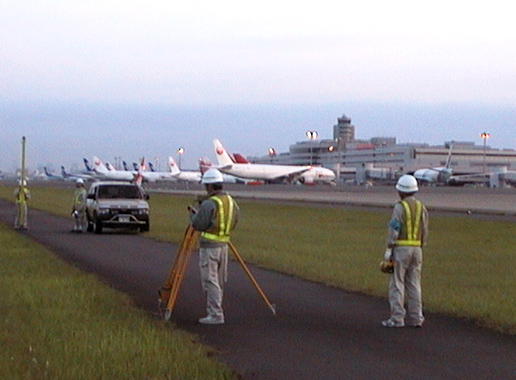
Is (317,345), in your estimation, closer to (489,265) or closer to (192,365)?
(192,365)

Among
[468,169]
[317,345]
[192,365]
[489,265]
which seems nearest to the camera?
[192,365]

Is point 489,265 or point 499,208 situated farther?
point 499,208

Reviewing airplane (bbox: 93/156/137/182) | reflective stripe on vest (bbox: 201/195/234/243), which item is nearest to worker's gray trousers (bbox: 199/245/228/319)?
reflective stripe on vest (bbox: 201/195/234/243)

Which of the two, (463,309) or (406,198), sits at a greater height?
(406,198)

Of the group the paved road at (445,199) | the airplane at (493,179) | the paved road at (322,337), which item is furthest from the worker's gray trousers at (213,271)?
the airplane at (493,179)

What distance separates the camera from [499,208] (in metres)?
54.0

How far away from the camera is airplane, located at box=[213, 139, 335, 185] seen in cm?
11756

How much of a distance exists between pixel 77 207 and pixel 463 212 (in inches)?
931

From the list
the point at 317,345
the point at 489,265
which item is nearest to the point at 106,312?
the point at 317,345

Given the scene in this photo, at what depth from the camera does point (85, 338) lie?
10820 mm

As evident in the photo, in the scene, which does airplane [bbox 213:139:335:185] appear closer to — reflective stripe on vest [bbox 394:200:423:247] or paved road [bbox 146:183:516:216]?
paved road [bbox 146:183:516:216]

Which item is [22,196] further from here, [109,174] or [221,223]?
[109,174]

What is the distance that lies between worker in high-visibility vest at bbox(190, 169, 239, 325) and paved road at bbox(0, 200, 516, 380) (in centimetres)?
52

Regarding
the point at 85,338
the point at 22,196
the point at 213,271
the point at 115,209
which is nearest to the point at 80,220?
the point at 115,209
